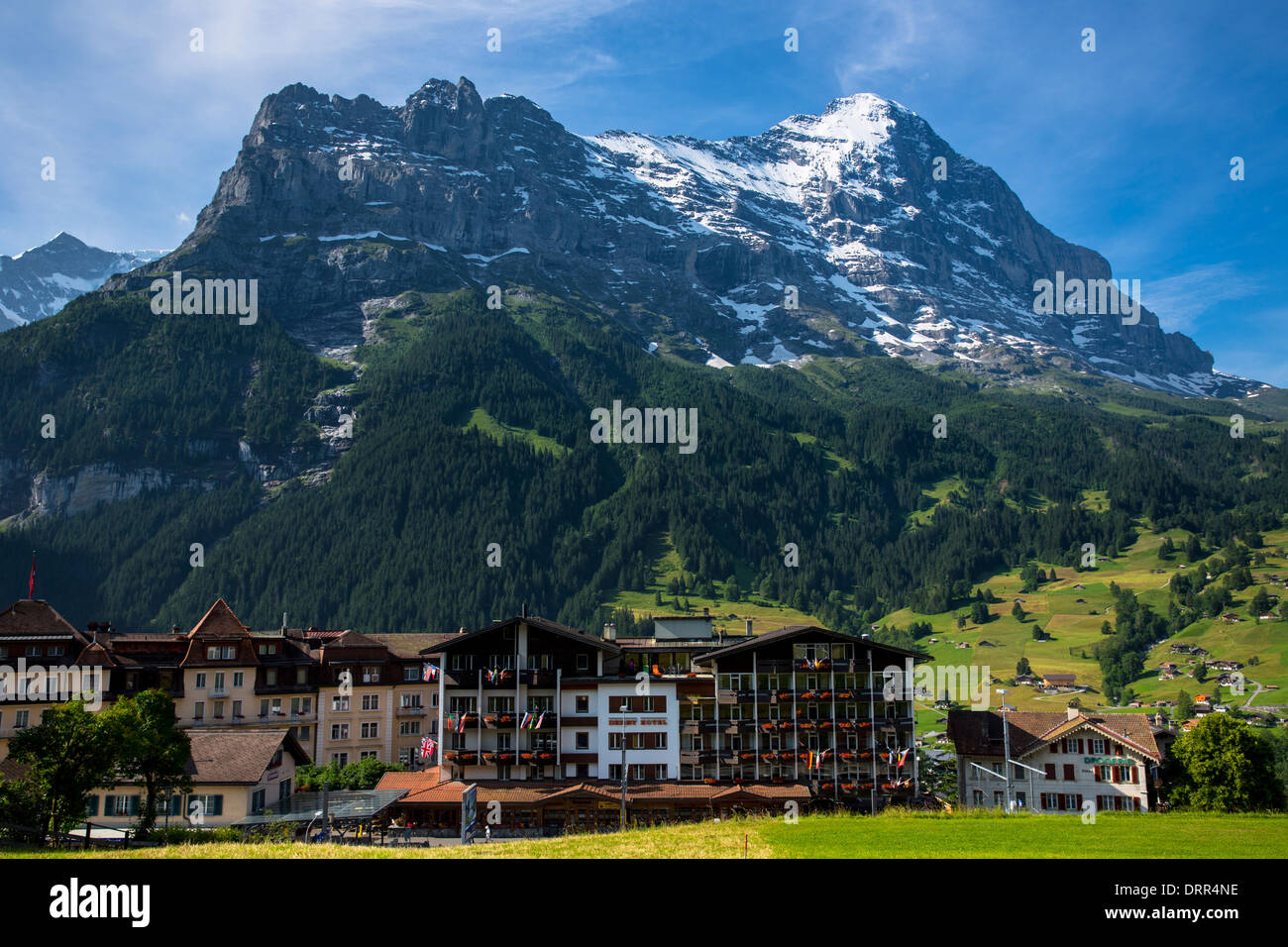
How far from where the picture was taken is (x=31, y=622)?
8825cm

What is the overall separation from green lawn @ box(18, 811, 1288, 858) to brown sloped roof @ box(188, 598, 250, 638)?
203ft

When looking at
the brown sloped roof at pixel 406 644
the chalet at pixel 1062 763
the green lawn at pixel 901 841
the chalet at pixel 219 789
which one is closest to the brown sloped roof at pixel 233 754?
the chalet at pixel 219 789

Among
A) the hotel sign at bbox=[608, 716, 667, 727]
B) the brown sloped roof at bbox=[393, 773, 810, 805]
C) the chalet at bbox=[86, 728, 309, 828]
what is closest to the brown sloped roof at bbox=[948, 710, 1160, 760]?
the brown sloped roof at bbox=[393, 773, 810, 805]

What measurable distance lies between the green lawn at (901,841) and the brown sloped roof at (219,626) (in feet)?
203

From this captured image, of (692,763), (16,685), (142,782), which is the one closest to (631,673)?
(692,763)

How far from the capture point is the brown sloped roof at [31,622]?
286 ft

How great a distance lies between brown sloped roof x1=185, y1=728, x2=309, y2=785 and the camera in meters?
62.5

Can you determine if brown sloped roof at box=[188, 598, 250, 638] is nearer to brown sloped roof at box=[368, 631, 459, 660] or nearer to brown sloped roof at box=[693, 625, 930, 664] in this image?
brown sloped roof at box=[368, 631, 459, 660]

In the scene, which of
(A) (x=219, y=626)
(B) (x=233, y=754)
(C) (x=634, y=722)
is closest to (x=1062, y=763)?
(C) (x=634, y=722)

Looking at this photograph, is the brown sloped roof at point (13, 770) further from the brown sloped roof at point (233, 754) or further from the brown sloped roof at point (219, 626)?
the brown sloped roof at point (219, 626)

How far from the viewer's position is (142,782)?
5578cm
